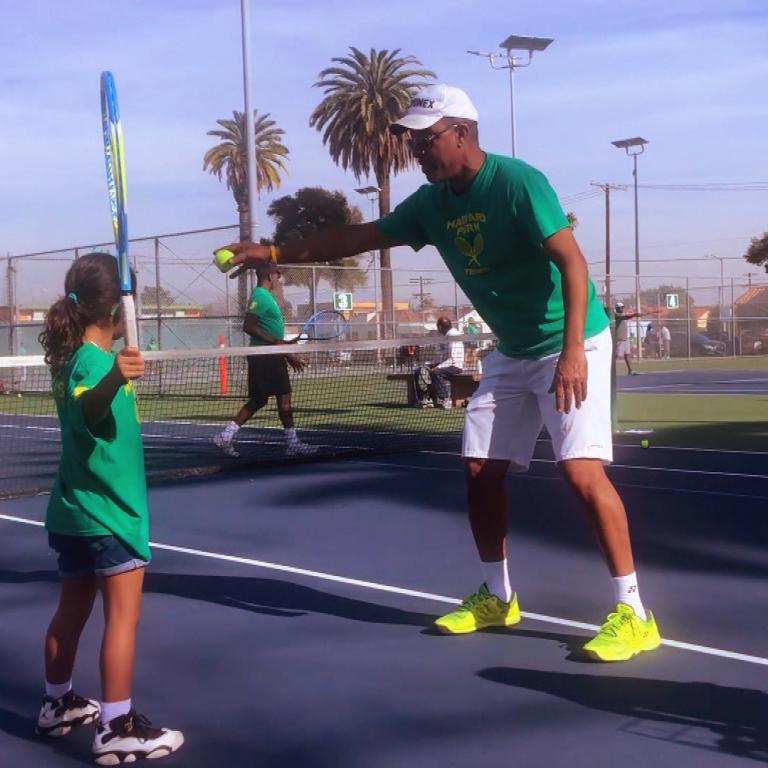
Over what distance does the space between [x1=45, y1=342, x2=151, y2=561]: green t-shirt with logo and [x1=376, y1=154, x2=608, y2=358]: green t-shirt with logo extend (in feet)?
5.10

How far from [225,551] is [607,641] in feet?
8.88

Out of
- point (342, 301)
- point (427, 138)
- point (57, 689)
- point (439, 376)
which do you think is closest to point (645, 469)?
point (427, 138)

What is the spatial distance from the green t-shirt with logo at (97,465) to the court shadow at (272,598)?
1.62 m

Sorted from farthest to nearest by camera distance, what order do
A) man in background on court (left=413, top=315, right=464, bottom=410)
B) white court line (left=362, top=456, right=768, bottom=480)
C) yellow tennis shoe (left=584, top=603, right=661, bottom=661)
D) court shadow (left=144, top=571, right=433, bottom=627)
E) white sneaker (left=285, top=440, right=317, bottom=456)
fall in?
1. man in background on court (left=413, top=315, right=464, bottom=410)
2. white sneaker (left=285, top=440, right=317, bottom=456)
3. white court line (left=362, top=456, right=768, bottom=480)
4. court shadow (left=144, top=571, right=433, bottom=627)
5. yellow tennis shoe (left=584, top=603, right=661, bottom=661)

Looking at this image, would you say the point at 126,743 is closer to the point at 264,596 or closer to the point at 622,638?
the point at 622,638

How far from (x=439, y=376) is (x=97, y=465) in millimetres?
13591

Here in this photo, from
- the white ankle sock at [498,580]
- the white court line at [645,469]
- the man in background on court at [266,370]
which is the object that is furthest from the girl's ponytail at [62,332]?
the man in background on court at [266,370]

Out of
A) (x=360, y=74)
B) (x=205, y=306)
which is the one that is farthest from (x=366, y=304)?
(x=360, y=74)

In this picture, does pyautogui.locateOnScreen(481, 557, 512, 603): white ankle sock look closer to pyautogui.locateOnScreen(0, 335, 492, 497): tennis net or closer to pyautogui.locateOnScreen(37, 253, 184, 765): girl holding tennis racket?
pyautogui.locateOnScreen(37, 253, 184, 765): girl holding tennis racket

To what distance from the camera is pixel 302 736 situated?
3.53 metres

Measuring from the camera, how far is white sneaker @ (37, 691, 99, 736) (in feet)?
11.8

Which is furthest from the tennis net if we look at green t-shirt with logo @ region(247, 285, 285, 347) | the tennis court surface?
the tennis court surface

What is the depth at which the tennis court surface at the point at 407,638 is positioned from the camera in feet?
11.4

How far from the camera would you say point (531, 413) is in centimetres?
476
